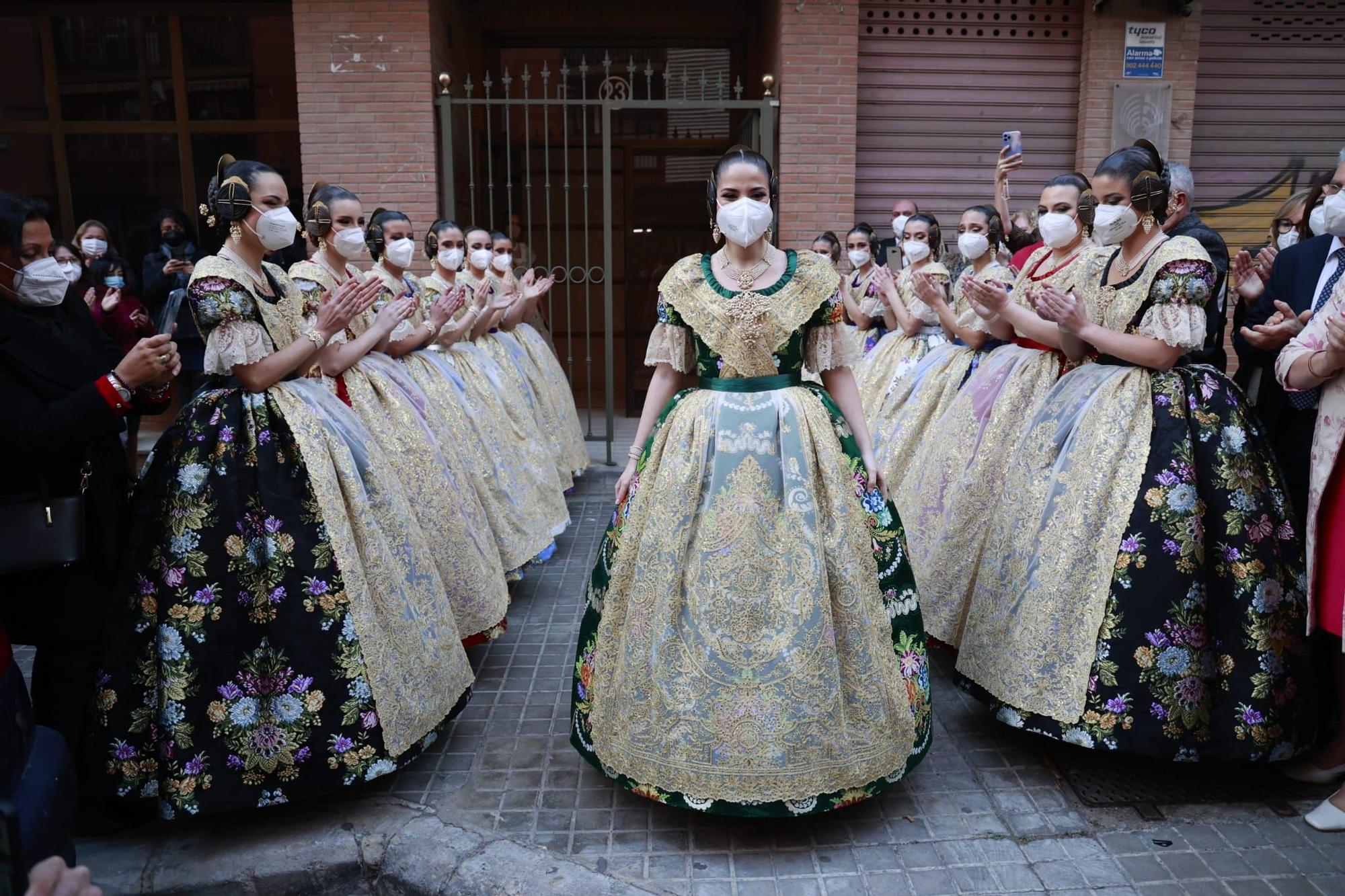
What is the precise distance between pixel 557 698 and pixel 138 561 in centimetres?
175

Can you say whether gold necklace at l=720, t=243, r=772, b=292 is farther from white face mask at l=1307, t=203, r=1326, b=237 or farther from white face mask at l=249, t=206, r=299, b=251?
white face mask at l=1307, t=203, r=1326, b=237

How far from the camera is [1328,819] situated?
3.00 metres

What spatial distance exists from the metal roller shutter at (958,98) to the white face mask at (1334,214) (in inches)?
240

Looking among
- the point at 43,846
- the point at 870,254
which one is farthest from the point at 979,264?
the point at 43,846

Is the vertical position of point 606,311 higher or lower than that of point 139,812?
higher

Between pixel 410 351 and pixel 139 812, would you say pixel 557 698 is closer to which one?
pixel 139 812

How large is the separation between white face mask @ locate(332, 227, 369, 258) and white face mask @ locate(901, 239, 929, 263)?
362 cm

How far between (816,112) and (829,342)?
5.97 m

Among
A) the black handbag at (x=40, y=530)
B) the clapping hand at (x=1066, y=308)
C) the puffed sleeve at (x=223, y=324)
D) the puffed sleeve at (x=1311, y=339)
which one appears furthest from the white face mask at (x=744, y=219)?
the black handbag at (x=40, y=530)

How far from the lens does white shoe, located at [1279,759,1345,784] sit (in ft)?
10.5

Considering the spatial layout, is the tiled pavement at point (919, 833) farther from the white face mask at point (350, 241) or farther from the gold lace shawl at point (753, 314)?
the white face mask at point (350, 241)

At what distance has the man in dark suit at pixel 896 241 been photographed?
7523 mm

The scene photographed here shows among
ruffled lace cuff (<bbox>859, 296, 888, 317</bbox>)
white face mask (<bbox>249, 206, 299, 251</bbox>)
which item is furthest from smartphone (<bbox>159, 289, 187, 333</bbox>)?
ruffled lace cuff (<bbox>859, 296, 888, 317</bbox>)

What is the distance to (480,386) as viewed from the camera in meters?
5.65
